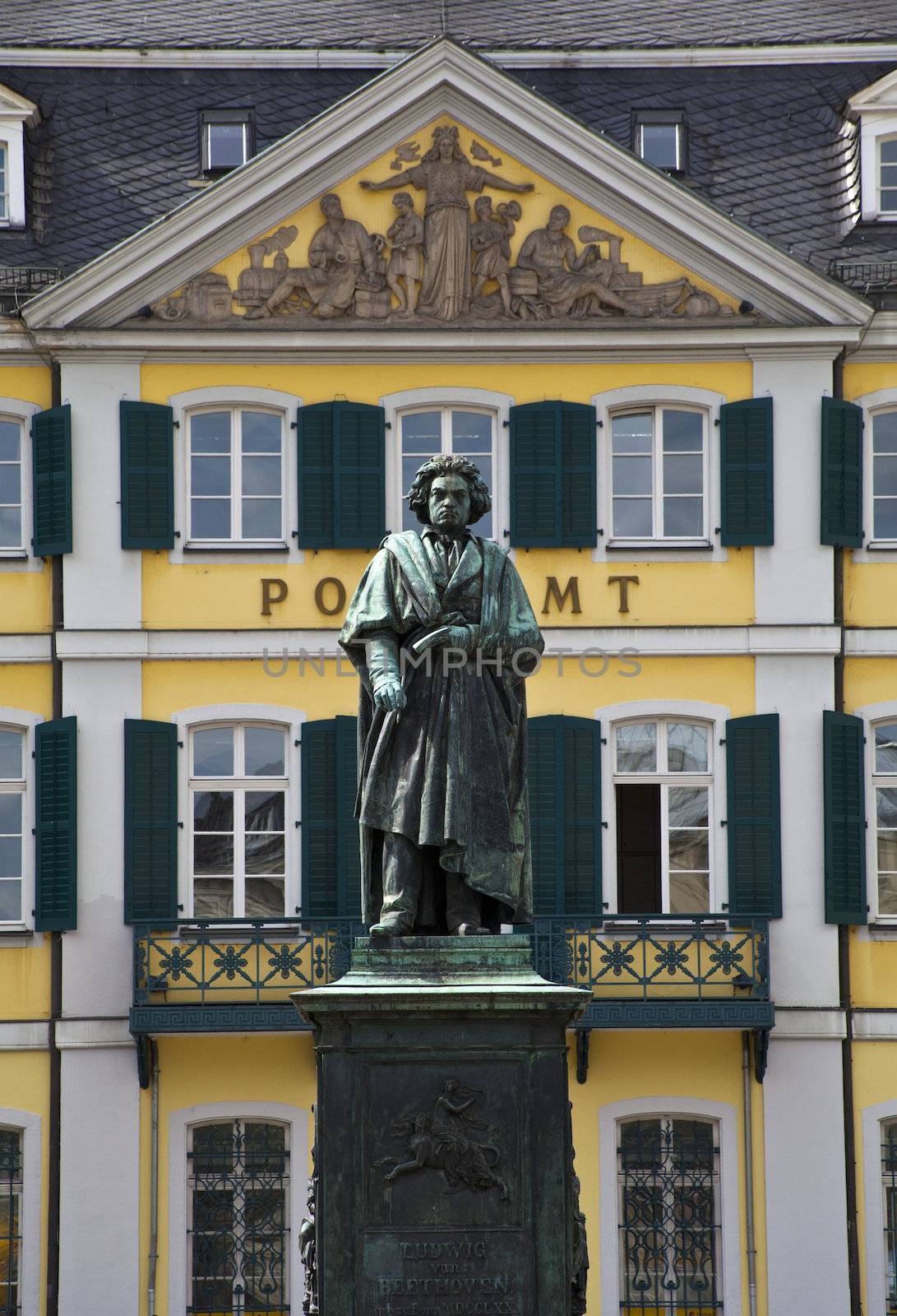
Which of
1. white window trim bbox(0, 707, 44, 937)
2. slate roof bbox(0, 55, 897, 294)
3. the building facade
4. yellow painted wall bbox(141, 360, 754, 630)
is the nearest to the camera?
the building facade

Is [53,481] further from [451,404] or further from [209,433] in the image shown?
[451,404]

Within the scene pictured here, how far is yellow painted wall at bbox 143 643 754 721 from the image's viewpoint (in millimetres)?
24578

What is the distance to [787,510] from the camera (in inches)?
974

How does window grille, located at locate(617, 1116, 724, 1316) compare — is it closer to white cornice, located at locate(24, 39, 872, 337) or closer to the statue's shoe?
white cornice, located at locate(24, 39, 872, 337)

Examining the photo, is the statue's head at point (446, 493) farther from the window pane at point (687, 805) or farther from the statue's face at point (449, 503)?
the window pane at point (687, 805)

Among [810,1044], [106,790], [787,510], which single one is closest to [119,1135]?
[106,790]

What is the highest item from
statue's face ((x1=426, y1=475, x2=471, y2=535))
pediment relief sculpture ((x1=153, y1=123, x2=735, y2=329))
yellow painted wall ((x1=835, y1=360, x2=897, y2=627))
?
pediment relief sculpture ((x1=153, y1=123, x2=735, y2=329))

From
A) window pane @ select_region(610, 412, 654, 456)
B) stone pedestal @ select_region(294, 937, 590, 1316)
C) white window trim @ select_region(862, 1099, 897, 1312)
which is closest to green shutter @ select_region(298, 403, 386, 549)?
window pane @ select_region(610, 412, 654, 456)

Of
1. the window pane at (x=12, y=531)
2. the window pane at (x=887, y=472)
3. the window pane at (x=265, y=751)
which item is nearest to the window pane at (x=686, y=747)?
the window pane at (x=887, y=472)

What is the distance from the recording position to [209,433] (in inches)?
980

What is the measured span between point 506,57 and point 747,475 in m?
5.39

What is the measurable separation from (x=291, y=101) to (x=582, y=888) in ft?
28.1

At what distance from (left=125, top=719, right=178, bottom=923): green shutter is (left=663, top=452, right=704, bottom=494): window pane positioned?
5211 millimetres

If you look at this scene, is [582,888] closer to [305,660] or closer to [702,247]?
[305,660]
